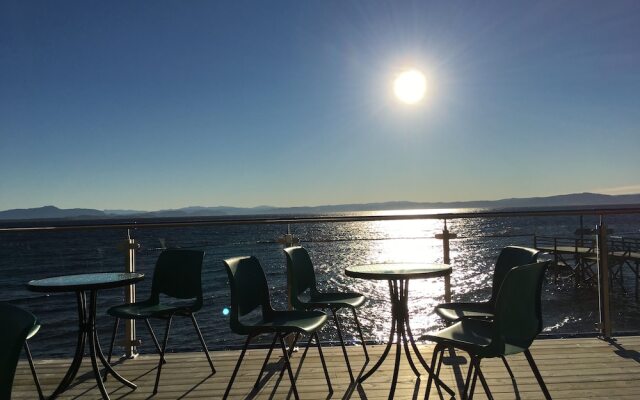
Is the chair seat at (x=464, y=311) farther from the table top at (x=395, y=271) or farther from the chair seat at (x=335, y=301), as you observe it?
the chair seat at (x=335, y=301)

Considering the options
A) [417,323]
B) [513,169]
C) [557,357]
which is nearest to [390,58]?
[417,323]

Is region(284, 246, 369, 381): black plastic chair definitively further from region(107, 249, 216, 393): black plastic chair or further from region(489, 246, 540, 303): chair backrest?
region(489, 246, 540, 303): chair backrest

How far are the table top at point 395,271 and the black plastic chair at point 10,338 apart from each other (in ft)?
6.10

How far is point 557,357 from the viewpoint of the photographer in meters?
3.48

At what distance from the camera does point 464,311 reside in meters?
2.98

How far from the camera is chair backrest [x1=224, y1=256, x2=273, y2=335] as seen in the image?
271 centimetres

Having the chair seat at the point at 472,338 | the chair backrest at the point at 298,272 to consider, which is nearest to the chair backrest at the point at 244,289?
the chair backrest at the point at 298,272

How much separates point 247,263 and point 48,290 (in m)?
1.11

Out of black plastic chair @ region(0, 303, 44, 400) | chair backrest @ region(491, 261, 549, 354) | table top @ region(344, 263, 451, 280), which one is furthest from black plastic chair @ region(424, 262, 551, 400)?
black plastic chair @ region(0, 303, 44, 400)

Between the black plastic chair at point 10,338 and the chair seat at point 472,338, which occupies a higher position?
the black plastic chair at point 10,338

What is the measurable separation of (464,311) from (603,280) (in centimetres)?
173

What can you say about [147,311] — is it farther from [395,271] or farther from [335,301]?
[395,271]

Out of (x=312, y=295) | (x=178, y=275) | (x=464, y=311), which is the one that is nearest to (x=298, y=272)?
(x=312, y=295)

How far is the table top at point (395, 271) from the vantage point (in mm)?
2725
